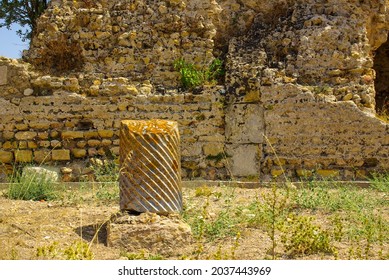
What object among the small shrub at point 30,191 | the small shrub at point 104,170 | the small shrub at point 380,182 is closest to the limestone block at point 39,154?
the small shrub at point 104,170

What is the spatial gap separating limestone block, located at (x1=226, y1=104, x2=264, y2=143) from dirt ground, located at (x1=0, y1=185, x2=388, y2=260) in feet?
6.68

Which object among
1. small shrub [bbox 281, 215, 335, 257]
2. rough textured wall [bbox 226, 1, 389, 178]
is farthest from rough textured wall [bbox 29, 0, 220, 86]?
small shrub [bbox 281, 215, 335, 257]

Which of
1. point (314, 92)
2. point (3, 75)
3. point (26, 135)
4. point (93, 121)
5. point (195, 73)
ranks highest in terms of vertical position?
point (195, 73)

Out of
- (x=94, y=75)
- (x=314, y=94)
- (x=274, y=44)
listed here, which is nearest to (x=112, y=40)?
(x=94, y=75)

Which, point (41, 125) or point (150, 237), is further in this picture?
point (41, 125)

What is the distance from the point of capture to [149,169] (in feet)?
18.5

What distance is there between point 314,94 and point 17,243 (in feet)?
A: 16.9

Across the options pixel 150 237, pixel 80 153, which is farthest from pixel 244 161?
pixel 150 237

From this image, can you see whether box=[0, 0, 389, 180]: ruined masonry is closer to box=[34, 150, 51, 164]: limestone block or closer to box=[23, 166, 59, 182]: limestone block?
box=[34, 150, 51, 164]: limestone block

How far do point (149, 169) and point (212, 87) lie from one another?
3466mm

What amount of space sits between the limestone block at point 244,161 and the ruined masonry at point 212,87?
2 centimetres

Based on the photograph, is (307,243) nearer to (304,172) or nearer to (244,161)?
(304,172)

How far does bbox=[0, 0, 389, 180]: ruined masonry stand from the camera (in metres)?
8.57

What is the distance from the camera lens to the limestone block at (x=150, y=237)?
17.1ft
